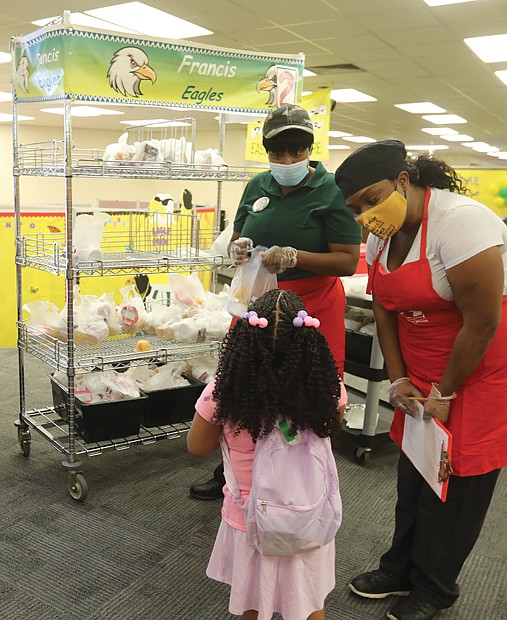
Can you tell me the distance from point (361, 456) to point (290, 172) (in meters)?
1.66

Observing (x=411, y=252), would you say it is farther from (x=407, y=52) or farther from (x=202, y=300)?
(x=407, y=52)

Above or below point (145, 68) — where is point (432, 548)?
below

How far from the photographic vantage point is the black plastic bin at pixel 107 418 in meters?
2.62

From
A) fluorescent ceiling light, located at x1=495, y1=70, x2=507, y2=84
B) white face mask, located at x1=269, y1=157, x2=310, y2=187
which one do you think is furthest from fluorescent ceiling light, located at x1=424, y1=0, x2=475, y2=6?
white face mask, located at x1=269, y1=157, x2=310, y2=187

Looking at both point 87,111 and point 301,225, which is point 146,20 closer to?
point 301,225

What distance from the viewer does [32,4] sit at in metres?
4.95

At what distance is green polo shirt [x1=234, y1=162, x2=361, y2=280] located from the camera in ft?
6.72

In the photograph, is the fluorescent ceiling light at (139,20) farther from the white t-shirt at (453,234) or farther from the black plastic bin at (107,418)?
the white t-shirt at (453,234)

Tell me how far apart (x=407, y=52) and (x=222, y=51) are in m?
4.14

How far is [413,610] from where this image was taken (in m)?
1.81

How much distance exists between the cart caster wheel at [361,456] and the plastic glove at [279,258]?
1.46 metres

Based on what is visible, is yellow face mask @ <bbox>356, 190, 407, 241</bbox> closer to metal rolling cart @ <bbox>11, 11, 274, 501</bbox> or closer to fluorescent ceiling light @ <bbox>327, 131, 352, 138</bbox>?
metal rolling cart @ <bbox>11, 11, 274, 501</bbox>

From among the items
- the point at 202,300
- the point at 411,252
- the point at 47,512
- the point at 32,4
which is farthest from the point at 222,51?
the point at 32,4

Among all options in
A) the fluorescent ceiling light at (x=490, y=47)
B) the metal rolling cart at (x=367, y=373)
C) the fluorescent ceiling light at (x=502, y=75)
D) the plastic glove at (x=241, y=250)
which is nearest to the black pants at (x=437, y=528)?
the plastic glove at (x=241, y=250)
